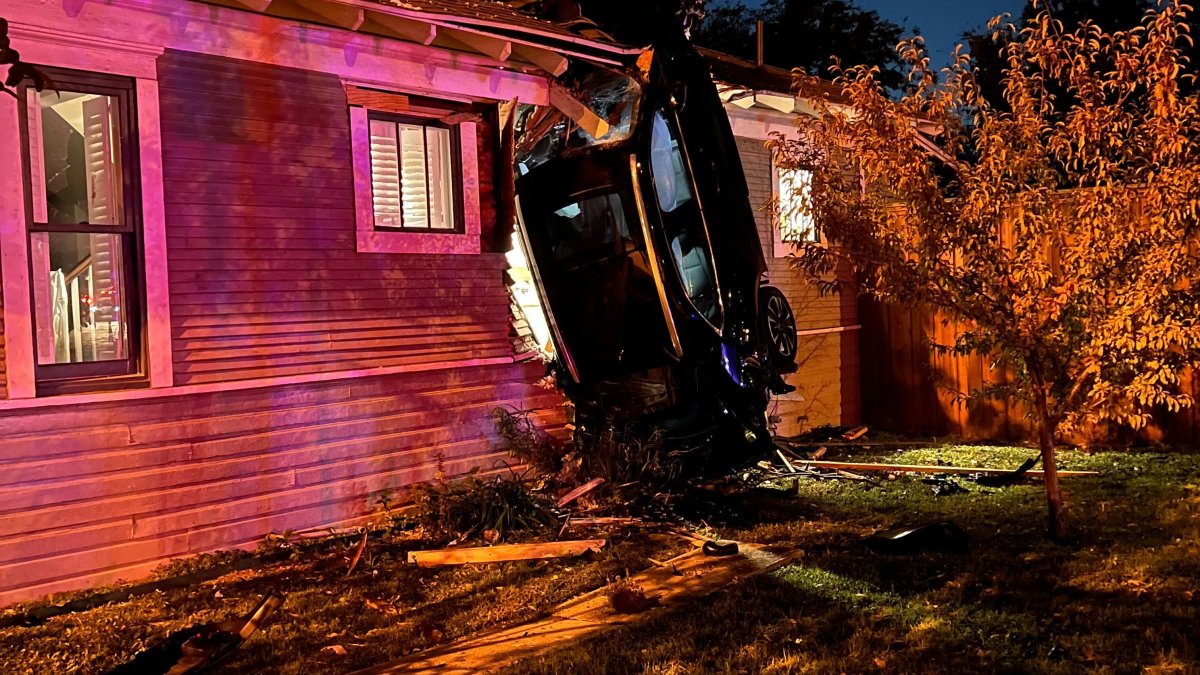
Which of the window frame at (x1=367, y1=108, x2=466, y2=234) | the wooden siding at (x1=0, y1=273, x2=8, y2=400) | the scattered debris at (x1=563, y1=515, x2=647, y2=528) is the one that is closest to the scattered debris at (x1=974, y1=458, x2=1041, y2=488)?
the scattered debris at (x1=563, y1=515, x2=647, y2=528)

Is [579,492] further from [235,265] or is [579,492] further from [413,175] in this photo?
[235,265]

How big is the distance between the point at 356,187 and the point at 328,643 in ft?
12.6

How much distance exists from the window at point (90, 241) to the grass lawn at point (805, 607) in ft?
5.60

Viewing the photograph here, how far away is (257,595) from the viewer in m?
5.91

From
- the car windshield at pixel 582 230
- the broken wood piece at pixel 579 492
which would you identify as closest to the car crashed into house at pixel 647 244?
the car windshield at pixel 582 230

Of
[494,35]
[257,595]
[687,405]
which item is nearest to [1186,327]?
[687,405]

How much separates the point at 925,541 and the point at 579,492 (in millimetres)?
2785

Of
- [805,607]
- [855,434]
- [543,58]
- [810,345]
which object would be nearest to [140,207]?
[543,58]

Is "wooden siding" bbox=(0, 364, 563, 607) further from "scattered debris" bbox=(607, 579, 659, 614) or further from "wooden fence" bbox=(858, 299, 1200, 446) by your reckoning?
"wooden fence" bbox=(858, 299, 1200, 446)

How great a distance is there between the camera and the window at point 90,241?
6215 millimetres

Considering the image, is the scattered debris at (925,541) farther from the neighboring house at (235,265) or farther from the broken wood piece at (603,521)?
the neighboring house at (235,265)

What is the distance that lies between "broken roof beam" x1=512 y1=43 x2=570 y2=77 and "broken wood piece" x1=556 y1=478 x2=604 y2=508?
348 cm

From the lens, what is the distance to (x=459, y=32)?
289 inches

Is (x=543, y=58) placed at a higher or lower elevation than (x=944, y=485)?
higher
